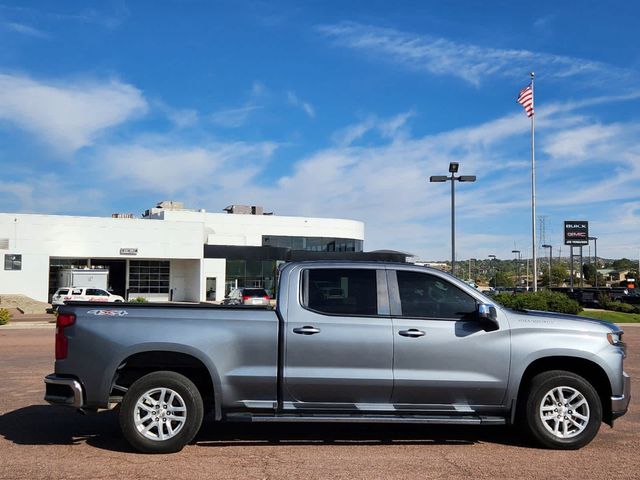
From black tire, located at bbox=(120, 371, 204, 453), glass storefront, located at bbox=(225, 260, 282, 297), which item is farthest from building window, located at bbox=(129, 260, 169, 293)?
black tire, located at bbox=(120, 371, 204, 453)

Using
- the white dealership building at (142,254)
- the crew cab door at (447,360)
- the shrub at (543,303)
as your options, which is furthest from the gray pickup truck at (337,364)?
the white dealership building at (142,254)

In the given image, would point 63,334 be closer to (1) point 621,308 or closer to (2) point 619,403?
(2) point 619,403

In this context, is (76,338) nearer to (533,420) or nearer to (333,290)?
(333,290)

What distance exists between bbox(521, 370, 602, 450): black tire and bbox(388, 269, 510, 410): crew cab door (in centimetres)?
36

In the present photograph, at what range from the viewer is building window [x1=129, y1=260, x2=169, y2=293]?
5431 cm

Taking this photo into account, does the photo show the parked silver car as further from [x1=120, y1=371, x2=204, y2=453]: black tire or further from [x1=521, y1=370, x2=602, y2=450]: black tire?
[x1=521, y1=370, x2=602, y2=450]: black tire

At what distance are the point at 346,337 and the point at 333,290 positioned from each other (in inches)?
21.1

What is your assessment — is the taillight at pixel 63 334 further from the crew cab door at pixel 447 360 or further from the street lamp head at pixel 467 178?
the street lamp head at pixel 467 178

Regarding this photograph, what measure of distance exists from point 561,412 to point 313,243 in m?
66.3

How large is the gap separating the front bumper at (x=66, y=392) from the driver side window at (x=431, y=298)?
10.6 ft

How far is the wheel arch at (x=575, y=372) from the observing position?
637cm

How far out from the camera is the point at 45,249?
4809 cm

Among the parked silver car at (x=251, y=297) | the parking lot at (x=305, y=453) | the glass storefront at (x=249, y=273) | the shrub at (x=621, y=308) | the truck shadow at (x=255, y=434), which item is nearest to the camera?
the parking lot at (x=305, y=453)

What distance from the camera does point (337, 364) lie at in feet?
20.0
